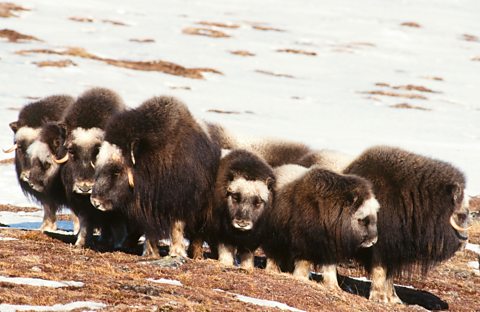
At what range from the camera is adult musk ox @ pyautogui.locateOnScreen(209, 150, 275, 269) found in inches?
342

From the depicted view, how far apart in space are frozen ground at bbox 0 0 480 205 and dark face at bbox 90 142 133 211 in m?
7.78

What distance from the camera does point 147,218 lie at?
28.3 ft

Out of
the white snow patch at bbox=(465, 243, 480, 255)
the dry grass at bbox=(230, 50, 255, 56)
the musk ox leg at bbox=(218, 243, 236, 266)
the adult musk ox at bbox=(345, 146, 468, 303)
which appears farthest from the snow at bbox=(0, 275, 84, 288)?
the dry grass at bbox=(230, 50, 255, 56)

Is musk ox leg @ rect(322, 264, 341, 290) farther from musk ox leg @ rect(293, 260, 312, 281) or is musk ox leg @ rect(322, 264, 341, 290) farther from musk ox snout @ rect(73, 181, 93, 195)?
musk ox snout @ rect(73, 181, 93, 195)

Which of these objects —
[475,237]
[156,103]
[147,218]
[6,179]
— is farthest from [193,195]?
[6,179]

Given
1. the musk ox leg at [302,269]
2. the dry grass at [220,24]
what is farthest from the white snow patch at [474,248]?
the dry grass at [220,24]

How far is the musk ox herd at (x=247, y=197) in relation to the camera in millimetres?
8547

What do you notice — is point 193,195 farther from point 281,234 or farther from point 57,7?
point 57,7

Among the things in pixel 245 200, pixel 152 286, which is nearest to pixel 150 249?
pixel 245 200

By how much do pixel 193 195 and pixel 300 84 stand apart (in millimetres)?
28690

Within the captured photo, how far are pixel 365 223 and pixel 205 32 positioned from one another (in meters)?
40.1

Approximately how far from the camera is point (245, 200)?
28.5ft

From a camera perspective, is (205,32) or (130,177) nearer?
(130,177)

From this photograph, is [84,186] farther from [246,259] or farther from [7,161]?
[7,161]
